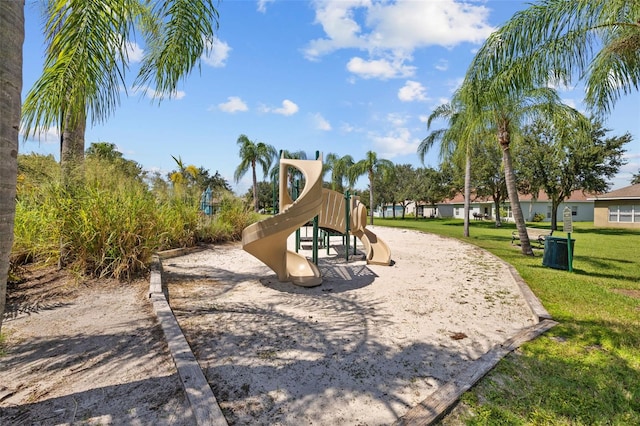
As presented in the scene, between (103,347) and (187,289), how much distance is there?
2.46m

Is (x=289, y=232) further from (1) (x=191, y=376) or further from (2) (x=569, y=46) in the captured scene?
(2) (x=569, y=46)

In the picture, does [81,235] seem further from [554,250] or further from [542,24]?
[554,250]

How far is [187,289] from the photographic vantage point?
18.6 ft

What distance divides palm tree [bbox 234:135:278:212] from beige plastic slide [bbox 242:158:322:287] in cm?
2957

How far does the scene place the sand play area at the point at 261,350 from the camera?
7.68 feet

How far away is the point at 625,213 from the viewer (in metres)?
27.8

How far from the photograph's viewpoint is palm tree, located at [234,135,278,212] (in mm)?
35500

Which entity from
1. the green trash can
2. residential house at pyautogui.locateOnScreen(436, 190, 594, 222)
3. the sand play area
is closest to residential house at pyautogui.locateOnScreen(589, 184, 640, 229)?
residential house at pyautogui.locateOnScreen(436, 190, 594, 222)

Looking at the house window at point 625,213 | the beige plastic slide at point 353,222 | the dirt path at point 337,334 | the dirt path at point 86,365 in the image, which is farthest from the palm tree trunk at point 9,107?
the house window at point 625,213

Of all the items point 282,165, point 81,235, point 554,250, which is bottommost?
point 554,250

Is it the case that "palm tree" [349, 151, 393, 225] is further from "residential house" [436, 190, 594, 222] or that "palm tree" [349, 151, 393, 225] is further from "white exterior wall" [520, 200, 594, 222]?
"white exterior wall" [520, 200, 594, 222]

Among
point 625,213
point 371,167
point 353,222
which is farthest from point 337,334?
point 625,213

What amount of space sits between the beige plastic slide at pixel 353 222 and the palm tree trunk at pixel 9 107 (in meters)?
7.46

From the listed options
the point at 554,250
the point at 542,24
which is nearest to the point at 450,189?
the point at 554,250
